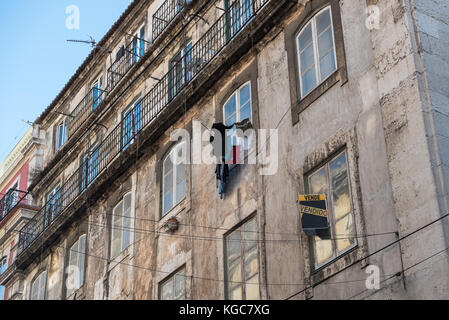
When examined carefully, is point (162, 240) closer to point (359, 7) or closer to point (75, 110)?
point (359, 7)

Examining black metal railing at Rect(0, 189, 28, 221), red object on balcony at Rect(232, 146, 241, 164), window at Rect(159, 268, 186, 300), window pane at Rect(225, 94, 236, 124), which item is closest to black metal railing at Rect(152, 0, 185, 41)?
window pane at Rect(225, 94, 236, 124)

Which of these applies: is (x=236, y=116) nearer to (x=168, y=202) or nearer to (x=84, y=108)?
(x=168, y=202)

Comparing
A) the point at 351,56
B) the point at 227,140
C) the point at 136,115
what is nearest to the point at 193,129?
the point at 227,140

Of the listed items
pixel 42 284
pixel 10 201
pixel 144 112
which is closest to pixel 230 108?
pixel 144 112

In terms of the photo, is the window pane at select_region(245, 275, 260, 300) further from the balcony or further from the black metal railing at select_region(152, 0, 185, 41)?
the balcony

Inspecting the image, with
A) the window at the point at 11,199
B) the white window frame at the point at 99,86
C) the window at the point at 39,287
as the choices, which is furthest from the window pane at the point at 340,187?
the window at the point at 11,199

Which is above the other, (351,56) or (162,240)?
(351,56)

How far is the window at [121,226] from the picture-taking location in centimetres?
2219

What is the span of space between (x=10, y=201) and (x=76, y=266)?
27.9 feet

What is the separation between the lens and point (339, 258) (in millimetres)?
14102

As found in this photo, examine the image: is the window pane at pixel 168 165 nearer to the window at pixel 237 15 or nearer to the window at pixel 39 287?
the window at pixel 237 15
